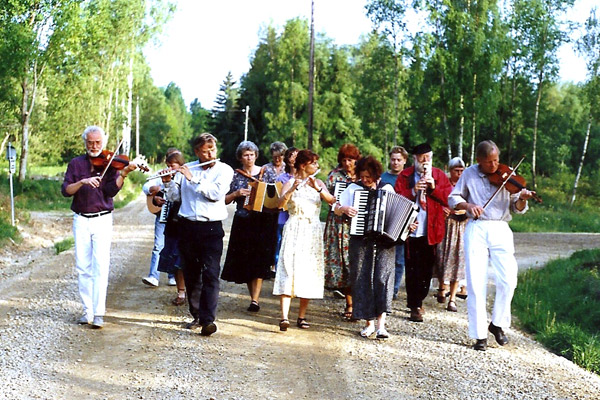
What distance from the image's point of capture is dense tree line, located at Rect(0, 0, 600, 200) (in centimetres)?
2722

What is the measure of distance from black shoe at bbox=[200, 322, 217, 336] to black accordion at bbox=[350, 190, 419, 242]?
1.77 m

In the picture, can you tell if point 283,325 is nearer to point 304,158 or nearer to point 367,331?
point 367,331

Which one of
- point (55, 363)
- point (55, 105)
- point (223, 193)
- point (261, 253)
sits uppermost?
point (55, 105)

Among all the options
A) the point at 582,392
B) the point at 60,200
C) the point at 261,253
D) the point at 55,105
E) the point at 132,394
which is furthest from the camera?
the point at 55,105

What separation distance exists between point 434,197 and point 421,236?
0.51 meters

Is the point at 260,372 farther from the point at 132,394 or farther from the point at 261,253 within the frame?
the point at 261,253

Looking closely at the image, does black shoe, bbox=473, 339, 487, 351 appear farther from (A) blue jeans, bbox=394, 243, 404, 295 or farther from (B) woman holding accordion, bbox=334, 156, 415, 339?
(A) blue jeans, bbox=394, 243, 404, 295

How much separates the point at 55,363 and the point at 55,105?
2701 cm

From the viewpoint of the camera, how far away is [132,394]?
211 inches

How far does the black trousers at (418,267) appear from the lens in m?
8.50

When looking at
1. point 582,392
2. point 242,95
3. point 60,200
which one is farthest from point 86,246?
point 242,95

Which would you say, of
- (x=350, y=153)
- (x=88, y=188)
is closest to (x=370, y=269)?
(x=350, y=153)

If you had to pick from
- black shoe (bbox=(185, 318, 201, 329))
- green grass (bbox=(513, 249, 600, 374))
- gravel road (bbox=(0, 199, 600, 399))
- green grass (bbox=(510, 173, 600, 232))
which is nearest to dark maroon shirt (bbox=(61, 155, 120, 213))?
gravel road (bbox=(0, 199, 600, 399))

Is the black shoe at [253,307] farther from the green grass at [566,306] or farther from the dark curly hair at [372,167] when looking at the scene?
the green grass at [566,306]
